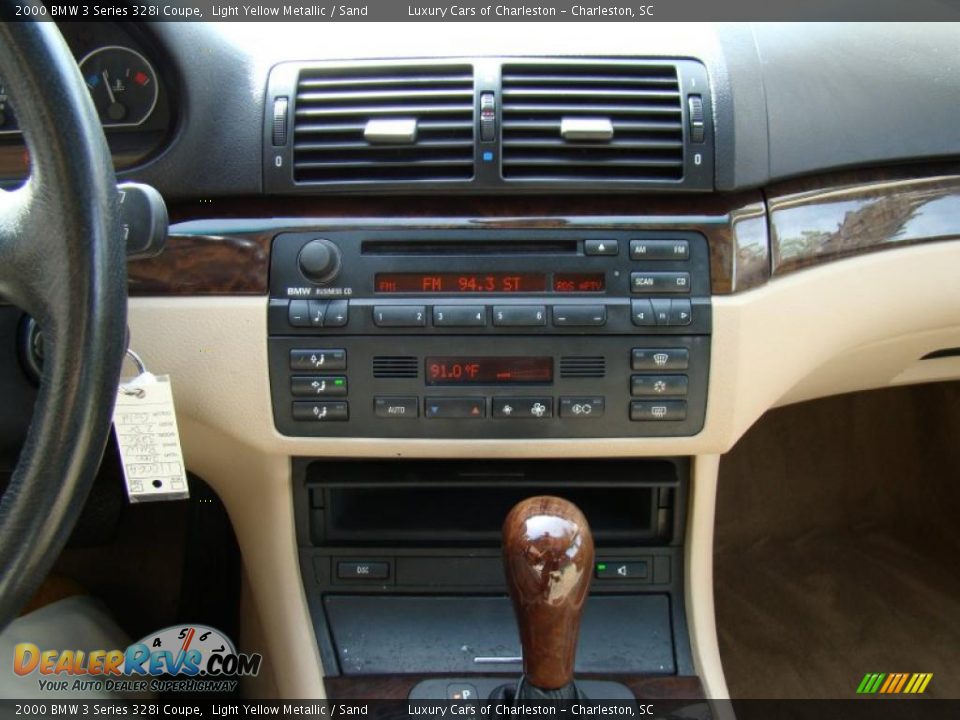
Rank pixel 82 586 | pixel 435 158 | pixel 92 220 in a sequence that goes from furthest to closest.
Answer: pixel 82 586, pixel 435 158, pixel 92 220

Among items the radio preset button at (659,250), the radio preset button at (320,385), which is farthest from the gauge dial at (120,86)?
the radio preset button at (659,250)

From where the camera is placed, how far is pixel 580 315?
1.07m

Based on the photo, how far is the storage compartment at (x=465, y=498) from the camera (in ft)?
3.95

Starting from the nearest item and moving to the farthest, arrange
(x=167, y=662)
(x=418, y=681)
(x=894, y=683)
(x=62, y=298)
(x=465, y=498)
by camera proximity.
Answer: (x=62, y=298) < (x=418, y=681) < (x=465, y=498) < (x=167, y=662) < (x=894, y=683)

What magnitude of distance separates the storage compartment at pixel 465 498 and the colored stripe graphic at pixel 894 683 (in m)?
0.62

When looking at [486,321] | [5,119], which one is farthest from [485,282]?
[5,119]

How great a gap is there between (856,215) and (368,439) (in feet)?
2.11

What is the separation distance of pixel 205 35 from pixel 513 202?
39cm

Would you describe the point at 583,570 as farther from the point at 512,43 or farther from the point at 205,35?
the point at 205,35

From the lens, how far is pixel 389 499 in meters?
1.30

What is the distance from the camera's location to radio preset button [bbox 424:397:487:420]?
3.58ft

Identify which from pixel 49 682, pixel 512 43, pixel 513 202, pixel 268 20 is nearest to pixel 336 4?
pixel 268 20

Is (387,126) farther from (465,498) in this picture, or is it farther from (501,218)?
(465,498)

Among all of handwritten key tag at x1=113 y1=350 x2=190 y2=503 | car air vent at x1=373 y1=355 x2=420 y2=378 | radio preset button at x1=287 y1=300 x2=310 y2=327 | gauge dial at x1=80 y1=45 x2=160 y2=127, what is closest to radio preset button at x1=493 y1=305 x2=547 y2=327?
car air vent at x1=373 y1=355 x2=420 y2=378
